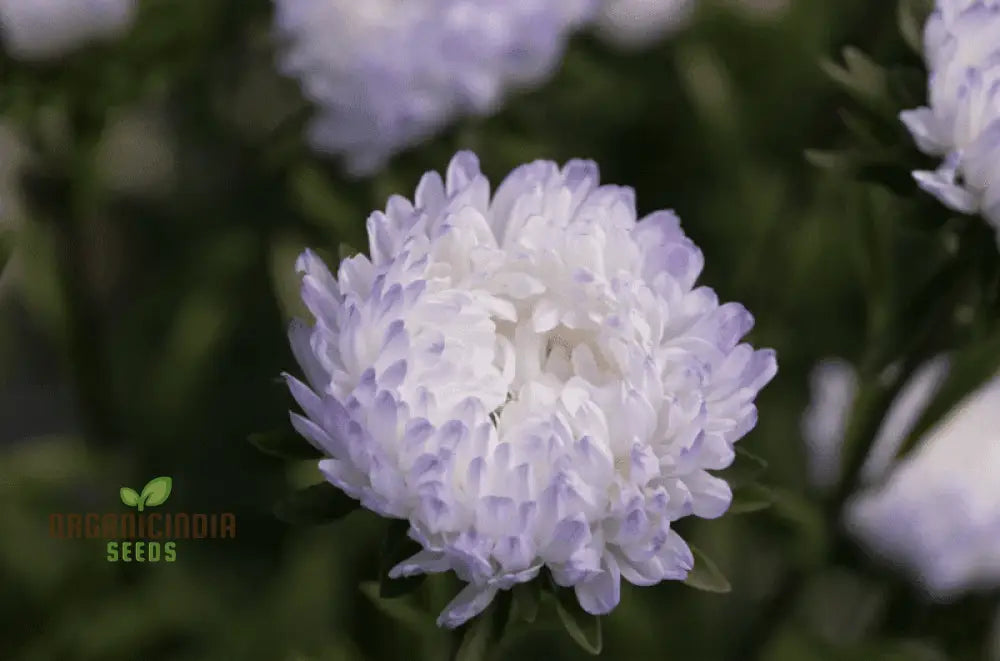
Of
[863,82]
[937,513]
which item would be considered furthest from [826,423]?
[863,82]

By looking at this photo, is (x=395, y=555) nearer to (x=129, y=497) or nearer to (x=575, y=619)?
(x=575, y=619)

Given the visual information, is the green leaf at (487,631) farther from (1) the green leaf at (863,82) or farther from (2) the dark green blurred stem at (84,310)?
(2) the dark green blurred stem at (84,310)

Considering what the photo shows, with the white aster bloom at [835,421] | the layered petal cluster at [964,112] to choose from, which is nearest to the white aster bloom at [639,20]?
the white aster bloom at [835,421]

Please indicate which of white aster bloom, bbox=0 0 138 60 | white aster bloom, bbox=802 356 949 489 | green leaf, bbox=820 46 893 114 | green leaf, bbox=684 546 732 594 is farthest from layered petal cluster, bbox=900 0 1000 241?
white aster bloom, bbox=0 0 138 60

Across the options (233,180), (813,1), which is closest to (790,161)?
(813,1)

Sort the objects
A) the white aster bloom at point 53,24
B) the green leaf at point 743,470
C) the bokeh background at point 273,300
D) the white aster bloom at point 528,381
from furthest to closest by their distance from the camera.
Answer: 1. the bokeh background at point 273,300
2. the white aster bloom at point 53,24
3. the green leaf at point 743,470
4. the white aster bloom at point 528,381

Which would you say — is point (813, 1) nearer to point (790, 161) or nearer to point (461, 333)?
point (790, 161)
